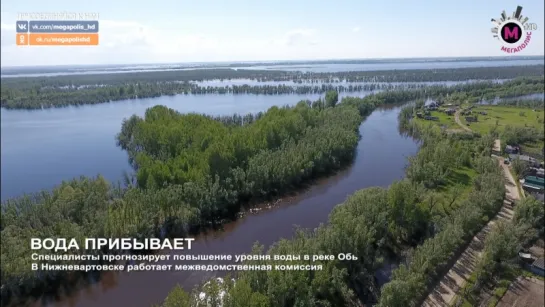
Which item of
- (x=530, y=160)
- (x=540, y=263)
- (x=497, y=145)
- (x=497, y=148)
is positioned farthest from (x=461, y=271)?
(x=497, y=145)

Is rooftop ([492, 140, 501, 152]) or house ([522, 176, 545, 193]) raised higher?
rooftop ([492, 140, 501, 152])

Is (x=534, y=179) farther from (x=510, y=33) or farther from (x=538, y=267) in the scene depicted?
(x=510, y=33)

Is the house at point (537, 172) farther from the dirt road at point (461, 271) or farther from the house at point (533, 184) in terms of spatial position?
the dirt road at point (461, 271)

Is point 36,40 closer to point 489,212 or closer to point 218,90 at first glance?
point 489,212

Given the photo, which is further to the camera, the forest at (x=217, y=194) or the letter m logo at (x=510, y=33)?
the letter m logo at (x=510, y=33)

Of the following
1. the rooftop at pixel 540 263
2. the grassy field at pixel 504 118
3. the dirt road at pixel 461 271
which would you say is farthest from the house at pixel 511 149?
the rooftop at pixel 540 263

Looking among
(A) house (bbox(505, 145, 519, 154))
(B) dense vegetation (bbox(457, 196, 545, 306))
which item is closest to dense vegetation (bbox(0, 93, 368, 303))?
(B) dense vegetation (bbox(457, 196, 545, 306))

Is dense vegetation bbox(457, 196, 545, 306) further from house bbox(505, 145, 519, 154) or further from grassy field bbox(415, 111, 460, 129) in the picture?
grassy field bbox(415, 111, 460, 129)
